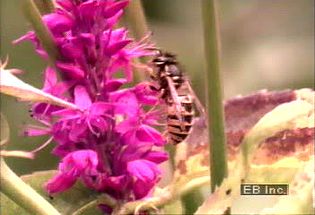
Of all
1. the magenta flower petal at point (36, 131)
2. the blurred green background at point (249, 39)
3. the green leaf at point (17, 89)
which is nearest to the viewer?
the green leaf at point (17, 89)

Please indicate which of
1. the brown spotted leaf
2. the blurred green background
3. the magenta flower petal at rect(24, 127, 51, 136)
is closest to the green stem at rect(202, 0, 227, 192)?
the brown spotted leaf

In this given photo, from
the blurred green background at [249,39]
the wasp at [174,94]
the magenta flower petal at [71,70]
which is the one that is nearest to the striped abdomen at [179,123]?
the wasp at [174,94]

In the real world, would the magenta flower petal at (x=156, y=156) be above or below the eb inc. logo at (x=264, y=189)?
above

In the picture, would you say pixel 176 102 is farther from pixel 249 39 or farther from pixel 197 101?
pixel 249 39

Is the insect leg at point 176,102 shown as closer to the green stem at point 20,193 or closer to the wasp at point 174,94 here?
the wasp at point 174,94

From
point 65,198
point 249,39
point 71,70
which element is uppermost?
point 71,70

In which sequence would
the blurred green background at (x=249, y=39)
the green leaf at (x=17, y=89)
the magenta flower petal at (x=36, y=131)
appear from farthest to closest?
the blurred green background at (x=249, y=39)
the magenta flower petal at (x=36, y=131)
the green leaf at (x=17, y=89)

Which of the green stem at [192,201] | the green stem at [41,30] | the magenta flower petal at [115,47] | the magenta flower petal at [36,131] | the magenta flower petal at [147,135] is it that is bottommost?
the green stem at [192,201]

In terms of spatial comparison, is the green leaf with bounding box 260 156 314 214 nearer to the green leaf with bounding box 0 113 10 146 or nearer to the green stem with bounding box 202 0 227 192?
the green stem with bounding box 202 0 227 192

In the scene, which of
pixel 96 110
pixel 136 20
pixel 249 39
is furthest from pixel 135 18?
pixel 249 39
